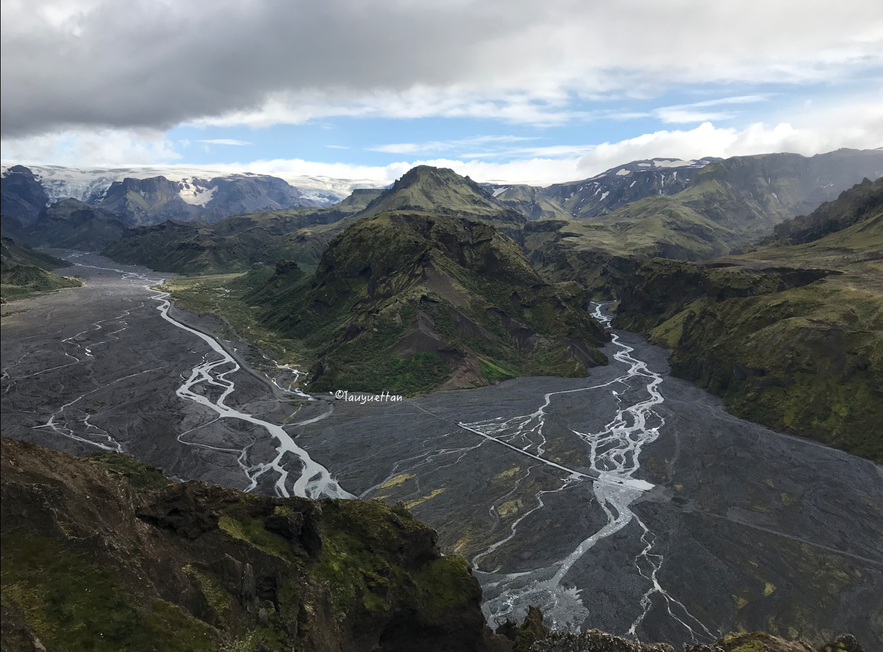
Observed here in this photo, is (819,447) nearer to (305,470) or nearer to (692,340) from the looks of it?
(692,340)

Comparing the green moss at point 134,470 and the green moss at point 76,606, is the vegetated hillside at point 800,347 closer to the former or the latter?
the green moss at point 134,470

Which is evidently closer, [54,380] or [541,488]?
[541,488]

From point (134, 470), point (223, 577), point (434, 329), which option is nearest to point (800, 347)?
point (434, 329)

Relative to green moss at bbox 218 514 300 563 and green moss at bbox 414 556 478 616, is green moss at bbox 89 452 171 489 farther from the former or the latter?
green moss at bbox 414 556 478 616

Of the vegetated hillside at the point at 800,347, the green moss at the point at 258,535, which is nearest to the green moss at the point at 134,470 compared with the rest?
the green moss at the point at 258,535

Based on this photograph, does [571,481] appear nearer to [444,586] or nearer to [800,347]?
[444,586]

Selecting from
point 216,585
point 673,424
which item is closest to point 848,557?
point 673,424
